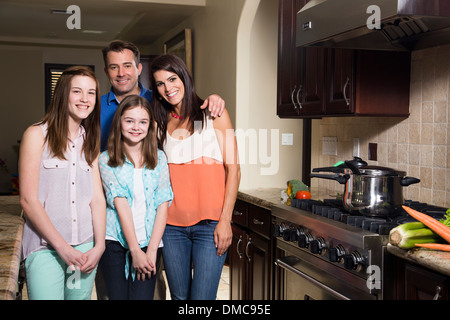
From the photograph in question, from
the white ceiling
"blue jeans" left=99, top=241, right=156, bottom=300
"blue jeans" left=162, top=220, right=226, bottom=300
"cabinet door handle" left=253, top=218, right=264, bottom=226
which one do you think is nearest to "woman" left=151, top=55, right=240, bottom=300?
"blue jeans" left=162, top=220, right=226, bottom=300

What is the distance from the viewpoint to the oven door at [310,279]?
208 cm

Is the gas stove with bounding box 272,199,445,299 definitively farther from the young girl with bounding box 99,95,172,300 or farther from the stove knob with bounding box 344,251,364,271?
the young girl with bounding box 99,95,172,300

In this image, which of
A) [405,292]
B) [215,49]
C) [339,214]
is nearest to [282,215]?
[339,214]

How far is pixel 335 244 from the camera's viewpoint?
85.7 inches

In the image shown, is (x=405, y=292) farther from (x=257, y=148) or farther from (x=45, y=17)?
(x=45, y=17)

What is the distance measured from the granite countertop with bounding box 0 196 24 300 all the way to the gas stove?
121 centimetres

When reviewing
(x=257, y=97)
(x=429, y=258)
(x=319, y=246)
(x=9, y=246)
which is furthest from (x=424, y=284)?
(x=257, y=97)

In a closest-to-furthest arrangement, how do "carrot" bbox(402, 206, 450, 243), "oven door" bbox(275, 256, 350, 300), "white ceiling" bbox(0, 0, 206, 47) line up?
"carrot" bbox(402, 206, 450, 243)
"oven door" bbox(275, 256, 350, 300)
"white ceiling" bbox(0, 0, 206, 47)

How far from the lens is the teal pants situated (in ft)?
5.47

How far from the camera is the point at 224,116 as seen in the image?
203 centimetres

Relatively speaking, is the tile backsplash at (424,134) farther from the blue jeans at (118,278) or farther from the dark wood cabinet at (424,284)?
the blue jeans at (118,278)

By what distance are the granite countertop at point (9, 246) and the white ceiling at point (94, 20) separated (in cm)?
316
